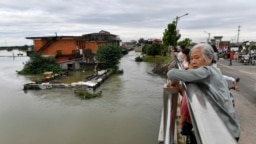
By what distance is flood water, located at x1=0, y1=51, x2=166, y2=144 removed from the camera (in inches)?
353

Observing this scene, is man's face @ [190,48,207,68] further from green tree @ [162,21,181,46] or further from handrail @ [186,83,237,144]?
green tree @ [162,21,181,46]

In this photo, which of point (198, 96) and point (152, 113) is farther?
point (152, 113)

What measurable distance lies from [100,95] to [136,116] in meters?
4.22

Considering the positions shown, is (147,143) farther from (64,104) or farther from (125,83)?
(125,83)

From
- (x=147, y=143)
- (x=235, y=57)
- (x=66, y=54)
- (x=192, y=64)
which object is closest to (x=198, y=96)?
(x=192, y=64)

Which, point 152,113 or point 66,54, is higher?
point 66,54

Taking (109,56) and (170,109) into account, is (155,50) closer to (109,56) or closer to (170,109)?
(109,56)

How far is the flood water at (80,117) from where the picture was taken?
29.4ft

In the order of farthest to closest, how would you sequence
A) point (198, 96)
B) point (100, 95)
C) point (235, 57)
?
point (235, 57), point (100, 95), point (198, 96)

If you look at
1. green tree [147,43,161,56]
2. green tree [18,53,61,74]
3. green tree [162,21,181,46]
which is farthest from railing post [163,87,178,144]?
green tree [147,43,161,56]

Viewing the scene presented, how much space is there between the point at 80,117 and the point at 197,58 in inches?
383

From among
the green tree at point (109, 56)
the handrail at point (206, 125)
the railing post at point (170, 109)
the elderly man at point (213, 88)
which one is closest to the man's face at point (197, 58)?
the elderly man at point (213, 88)

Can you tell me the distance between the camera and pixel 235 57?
79.2ft

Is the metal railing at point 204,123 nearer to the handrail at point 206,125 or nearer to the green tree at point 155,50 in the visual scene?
the handrail at point 206,125
